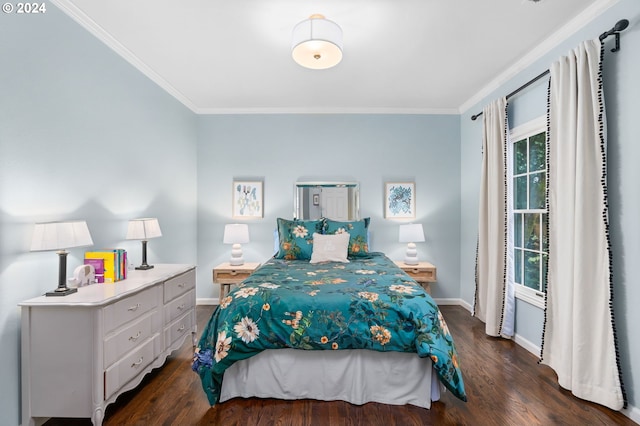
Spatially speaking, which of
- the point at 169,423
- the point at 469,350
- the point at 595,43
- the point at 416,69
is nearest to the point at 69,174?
the point at 169,423

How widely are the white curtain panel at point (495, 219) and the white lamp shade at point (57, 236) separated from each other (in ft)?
11.3

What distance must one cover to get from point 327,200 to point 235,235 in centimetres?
129

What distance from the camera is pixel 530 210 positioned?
117 inches

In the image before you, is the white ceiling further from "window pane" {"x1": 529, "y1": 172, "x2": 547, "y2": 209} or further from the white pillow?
the white pillow

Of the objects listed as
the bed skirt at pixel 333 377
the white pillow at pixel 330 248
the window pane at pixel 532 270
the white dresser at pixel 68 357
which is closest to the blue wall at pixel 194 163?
the white dresser at pixel 68 357

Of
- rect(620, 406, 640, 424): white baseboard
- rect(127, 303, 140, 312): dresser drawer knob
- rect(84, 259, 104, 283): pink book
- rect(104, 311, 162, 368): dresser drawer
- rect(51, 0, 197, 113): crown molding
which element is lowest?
rect(620, 406, 640, 424): white baseboard

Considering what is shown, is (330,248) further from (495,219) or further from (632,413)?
(632,413)

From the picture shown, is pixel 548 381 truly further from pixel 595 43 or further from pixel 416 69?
pixel 416 69

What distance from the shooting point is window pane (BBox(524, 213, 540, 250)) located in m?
2.92

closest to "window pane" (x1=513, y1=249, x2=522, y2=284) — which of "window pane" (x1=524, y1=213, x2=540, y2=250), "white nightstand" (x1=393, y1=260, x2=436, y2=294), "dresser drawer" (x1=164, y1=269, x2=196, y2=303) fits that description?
"window pane" (x1=524, y1=213, x2=540, y2=250)

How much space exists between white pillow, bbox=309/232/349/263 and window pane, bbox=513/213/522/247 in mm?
1704

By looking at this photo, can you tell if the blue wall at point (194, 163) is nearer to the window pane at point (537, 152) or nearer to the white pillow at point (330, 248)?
the window pane at point (537, 152)

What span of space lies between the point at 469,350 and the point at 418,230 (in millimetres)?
1527

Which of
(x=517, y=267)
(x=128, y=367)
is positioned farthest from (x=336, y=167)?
→ (x=128, y=367)
